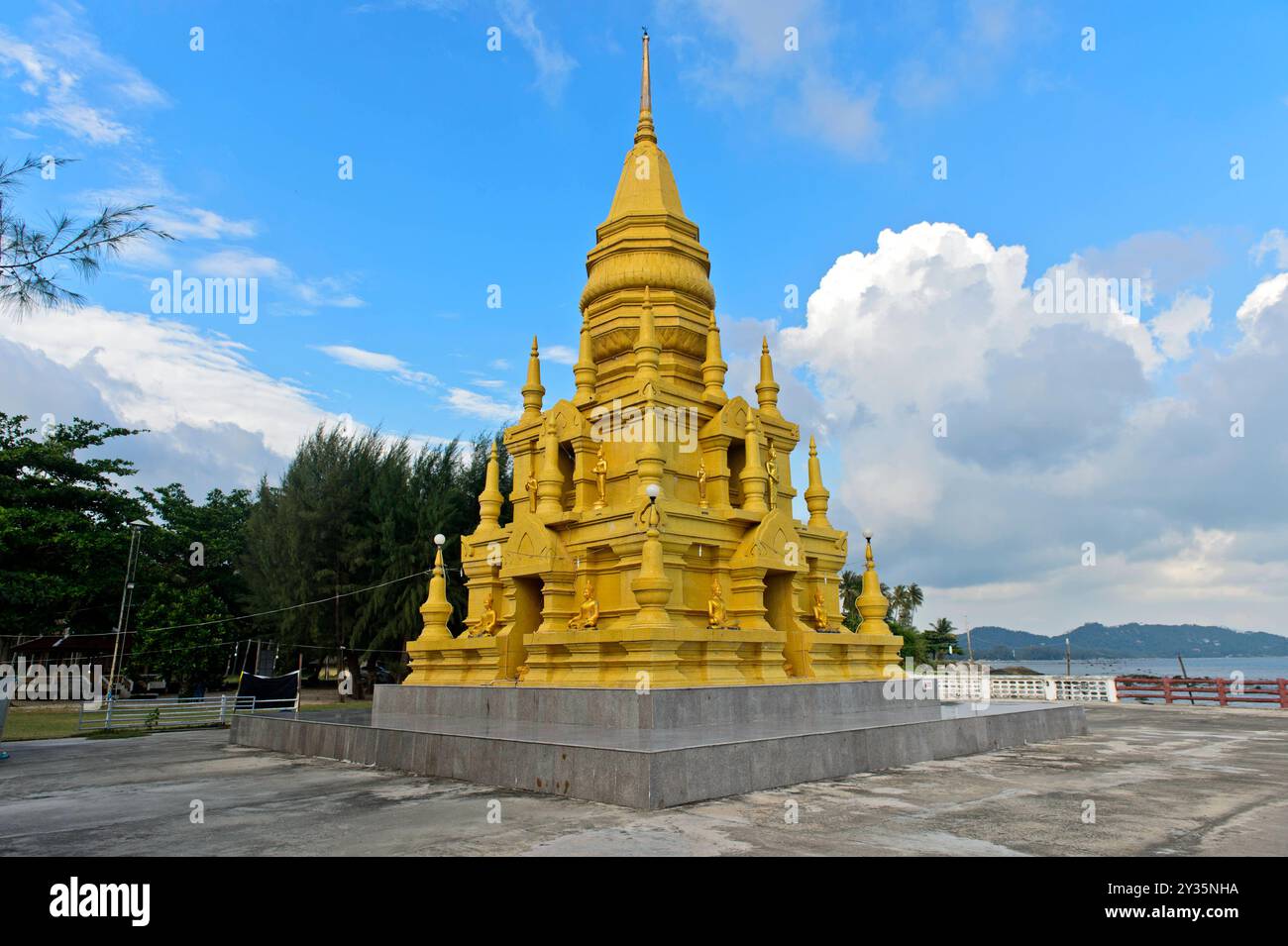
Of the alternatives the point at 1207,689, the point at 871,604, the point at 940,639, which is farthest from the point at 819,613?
the point at 940,639

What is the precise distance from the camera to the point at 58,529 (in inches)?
1364

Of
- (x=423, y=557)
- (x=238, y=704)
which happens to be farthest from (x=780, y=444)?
(x=423, y=557)

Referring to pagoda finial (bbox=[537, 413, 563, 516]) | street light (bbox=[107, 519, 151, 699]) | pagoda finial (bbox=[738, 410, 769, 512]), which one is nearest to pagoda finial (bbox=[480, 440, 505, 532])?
pagoda finial (bbox=[537, 413, 563, 516])

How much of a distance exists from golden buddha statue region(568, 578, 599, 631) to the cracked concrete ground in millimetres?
5397

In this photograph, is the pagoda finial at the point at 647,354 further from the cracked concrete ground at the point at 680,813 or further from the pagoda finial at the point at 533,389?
the cracked concrete ground at the point at 680,813

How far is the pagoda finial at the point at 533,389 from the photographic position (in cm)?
2003

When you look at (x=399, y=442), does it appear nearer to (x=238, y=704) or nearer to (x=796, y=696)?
(x=238, y=704)

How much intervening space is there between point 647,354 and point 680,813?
37.5 ft

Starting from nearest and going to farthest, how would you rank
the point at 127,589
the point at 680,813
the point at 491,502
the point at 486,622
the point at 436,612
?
the point at 680,813 < the point at 486,622 < the point at 436,612 < the point at 491,502 < the point at 127,589

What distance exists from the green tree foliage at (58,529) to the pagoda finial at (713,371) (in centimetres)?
3033

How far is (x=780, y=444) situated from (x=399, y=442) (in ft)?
84.4

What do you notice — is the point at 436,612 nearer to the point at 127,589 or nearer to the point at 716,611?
the point at 716,611

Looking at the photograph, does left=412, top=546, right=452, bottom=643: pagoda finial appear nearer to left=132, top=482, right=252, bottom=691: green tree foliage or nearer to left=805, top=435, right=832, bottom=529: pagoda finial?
left=805, top=435, right=832, bottom=529: pagoda finial
